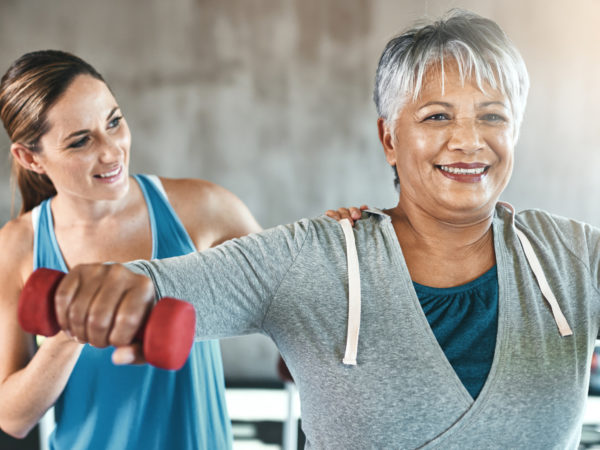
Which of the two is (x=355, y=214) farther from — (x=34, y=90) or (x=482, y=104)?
(x=34, y=90)

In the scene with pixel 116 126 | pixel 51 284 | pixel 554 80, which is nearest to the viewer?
pixel 51 284

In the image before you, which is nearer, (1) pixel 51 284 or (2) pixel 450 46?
(1) pixel 51 284

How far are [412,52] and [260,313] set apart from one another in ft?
1.86

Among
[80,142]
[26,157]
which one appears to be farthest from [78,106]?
[26,157]

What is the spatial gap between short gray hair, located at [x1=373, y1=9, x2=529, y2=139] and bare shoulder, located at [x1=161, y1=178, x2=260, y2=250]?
0.69m

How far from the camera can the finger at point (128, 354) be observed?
69 cm

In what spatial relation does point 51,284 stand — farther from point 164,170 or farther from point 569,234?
point 164,170

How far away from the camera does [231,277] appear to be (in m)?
0.99

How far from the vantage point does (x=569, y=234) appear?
1140 millimetres

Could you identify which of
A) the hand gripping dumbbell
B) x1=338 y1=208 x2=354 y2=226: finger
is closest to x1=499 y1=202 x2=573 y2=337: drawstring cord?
x1=338 y1=208 x2=354 y2=226: finger

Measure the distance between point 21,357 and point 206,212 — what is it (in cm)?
60

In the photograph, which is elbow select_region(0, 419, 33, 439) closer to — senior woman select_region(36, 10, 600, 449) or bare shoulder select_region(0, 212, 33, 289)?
bare shoulder select_region(0, 212, 33, 289)

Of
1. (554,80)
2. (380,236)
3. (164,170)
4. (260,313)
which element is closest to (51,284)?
(260,313)

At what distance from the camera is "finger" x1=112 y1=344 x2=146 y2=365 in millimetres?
687
